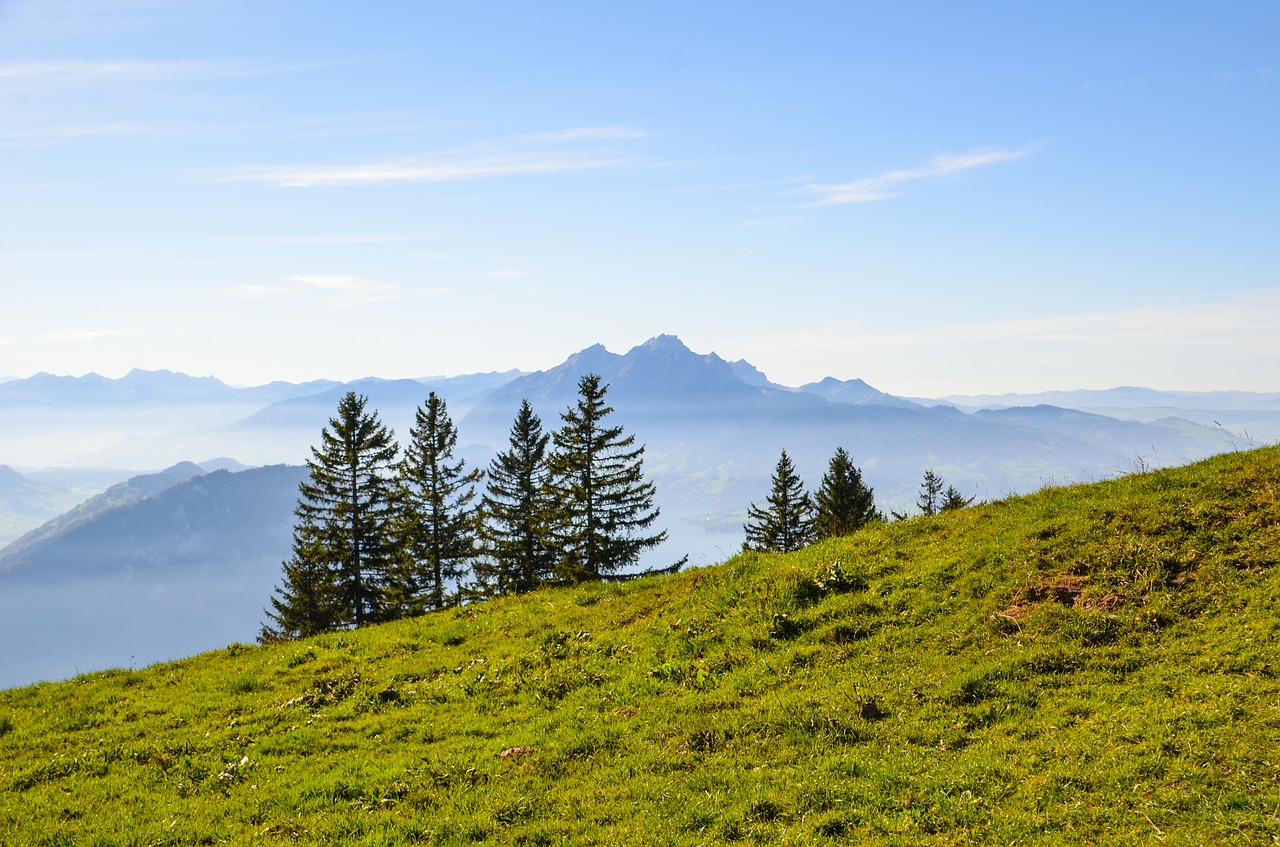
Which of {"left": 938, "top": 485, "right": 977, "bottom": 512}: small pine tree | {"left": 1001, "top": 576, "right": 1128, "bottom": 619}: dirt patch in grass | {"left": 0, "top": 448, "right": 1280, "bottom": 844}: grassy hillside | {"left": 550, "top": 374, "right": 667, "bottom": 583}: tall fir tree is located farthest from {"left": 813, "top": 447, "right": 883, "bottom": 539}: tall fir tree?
{"left": 1001, "top": 576, "right": 1128, "bottom": 619}: dirt patch in grass

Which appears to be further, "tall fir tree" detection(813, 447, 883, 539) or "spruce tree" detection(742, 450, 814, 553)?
"tall fir tree" detection(813, 447, 883, 539)

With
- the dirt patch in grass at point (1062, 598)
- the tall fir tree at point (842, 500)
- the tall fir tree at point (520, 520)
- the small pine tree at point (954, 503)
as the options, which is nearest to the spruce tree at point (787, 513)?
the tall fir tree at point (842, 500)

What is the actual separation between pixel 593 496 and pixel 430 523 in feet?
37.0

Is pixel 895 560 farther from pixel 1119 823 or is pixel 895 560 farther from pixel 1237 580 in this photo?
pixel 1119 823

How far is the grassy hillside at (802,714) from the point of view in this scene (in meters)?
8.66

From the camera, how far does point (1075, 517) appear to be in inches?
591

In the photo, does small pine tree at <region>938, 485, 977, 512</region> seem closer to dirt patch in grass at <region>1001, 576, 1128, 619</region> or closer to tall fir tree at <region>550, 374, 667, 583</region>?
dirt patch in grass at <region>1001, 576, 1128, 619</region>

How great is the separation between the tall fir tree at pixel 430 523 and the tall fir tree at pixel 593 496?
691 centimetres

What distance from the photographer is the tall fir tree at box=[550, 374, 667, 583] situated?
42.8 metres

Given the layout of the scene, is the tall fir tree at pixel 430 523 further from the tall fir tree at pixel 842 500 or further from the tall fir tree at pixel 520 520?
the tall fir tree at pixel 842 500

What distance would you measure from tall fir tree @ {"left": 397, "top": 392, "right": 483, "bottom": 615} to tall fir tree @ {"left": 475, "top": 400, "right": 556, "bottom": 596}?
1829 mm

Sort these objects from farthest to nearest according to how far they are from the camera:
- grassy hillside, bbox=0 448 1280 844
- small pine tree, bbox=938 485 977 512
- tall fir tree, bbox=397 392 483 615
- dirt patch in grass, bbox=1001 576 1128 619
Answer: tall fir tree, bbox=397 392 483 615
small pine tree, bbox=938 485 977 512
dirt patch in grass, bbox=1001 576 1128 619
grassy hillside, bbox=0 448 1280 844

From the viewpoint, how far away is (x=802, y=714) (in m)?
11.1

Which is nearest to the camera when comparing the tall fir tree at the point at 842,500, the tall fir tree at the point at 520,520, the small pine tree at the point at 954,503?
the small pine tree at the point at 954,503
